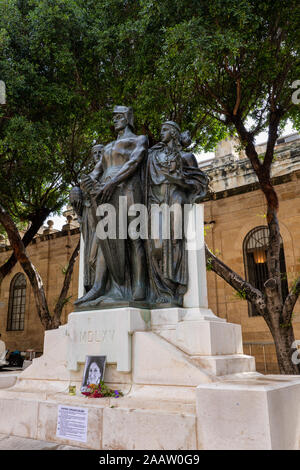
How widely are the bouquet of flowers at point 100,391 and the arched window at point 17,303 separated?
61.3 feet

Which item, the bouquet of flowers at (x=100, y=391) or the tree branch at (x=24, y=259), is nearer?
the bouquet of flowers at (x=100, y=391)

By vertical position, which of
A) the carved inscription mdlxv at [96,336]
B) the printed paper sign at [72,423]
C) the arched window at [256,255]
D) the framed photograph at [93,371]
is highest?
the arched window at [256,255]

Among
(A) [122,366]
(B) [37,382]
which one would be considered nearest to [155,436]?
(A) [122,366]

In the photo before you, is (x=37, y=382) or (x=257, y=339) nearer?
(x=37, y=382)

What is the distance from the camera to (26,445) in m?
3.79

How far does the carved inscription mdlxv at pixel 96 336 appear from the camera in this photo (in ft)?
14.3

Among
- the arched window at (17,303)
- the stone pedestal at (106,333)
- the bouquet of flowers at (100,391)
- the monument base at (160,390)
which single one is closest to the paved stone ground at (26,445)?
the monument base at (160,390)

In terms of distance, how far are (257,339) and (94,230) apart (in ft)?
35.0

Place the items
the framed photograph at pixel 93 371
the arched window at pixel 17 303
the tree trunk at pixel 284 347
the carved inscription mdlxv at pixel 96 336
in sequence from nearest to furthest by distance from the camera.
A: 1. the framed photograph at pixel 93 371
2. the carved inscription mdlxv at pixel 96 336
3. the tree trunk at pixel 284 347
4. the arched window at pixel 17 303

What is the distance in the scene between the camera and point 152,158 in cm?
531

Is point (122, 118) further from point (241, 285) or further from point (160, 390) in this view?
point (241, 285)

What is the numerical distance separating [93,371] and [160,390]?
0.83m

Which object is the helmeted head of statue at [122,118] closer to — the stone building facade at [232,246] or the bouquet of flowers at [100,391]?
the bouquet of flowers at [100,391]

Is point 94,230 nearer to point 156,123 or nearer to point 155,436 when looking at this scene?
point 155,436
